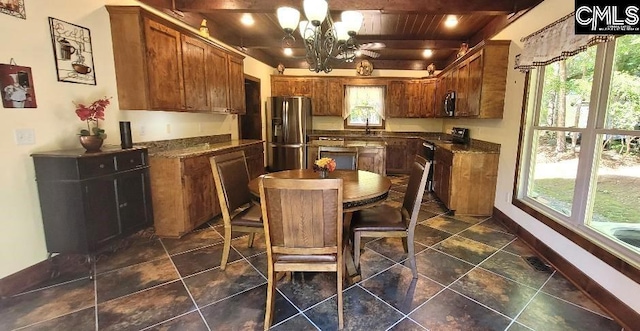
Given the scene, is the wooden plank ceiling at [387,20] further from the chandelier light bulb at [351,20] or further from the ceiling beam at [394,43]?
the chandelier light bulb at [351,20]

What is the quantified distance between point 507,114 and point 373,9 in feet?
6.50

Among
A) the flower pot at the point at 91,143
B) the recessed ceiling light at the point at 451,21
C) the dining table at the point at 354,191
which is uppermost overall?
the recessed ceiling light at the point at 451,21

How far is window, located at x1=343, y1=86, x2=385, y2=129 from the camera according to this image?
6.69m

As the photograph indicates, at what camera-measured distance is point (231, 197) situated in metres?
2.43

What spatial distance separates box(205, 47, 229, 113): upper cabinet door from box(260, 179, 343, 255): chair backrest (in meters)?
2.59

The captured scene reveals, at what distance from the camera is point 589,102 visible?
7.32 ft

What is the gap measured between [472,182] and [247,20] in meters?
3.71

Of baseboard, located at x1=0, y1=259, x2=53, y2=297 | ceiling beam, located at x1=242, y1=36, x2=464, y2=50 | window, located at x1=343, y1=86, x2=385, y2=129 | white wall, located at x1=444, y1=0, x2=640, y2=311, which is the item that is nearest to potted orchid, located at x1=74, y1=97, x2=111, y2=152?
baseboard, located at x1=0, y1=259, x2=53, y2=297

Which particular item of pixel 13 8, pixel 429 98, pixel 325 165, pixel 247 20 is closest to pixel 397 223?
pixel 325 165

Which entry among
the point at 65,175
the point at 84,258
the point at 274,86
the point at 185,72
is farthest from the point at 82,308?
the point at 274,86

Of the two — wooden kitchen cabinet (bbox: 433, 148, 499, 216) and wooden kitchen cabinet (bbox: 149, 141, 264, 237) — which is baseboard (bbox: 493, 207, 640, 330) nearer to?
wooden kitchen cabinet (bbox: 433, 148, 499, 216)

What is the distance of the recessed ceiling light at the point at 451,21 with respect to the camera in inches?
150

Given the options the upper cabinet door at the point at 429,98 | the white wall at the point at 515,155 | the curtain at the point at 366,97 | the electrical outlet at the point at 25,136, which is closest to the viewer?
the white wall at the point at 515,155

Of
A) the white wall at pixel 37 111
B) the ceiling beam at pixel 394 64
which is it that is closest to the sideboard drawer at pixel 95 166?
the white wall at pixel 37 111
